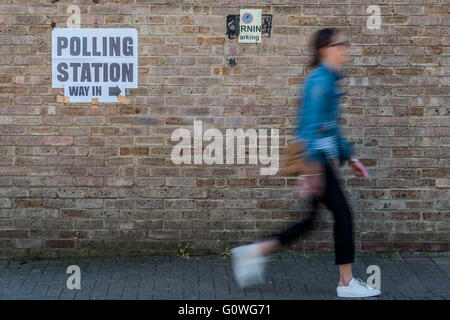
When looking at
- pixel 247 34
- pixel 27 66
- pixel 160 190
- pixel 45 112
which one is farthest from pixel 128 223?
pixel 247 34

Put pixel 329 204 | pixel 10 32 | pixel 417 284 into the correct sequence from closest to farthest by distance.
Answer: pixel 329 204, pixel 417 284, pixel 10 32

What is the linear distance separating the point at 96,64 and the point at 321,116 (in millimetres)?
2563

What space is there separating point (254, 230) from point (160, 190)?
1.02 m

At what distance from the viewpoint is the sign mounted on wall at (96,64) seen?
20.0 feet

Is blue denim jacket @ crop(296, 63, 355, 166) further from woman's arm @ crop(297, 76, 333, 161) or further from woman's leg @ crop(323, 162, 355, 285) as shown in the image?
woman's leg @ crop(323, 162, 355, 285)

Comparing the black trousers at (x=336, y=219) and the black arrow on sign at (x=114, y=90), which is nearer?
the black trousers at (x=336, y=219)

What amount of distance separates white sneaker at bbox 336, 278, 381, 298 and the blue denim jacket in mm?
1049

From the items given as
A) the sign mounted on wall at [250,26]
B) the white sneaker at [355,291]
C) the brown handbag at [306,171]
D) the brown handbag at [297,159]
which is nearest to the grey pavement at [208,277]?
the white sneaker at [355,291]

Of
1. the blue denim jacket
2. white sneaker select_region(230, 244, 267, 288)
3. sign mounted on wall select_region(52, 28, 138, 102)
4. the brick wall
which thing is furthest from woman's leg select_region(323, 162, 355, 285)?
sign mounted on wall select_region(52, 28, 138, 102)

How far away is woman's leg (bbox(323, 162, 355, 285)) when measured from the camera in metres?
4.71

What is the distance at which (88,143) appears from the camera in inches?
241

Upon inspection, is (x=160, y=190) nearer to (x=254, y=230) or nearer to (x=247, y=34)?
(x=254, y=230)

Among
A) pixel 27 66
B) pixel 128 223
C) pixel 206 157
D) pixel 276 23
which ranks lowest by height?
pixel 128 223

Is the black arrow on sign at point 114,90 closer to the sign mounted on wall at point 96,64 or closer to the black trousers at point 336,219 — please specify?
the sign mounted on wall at point 96,64
